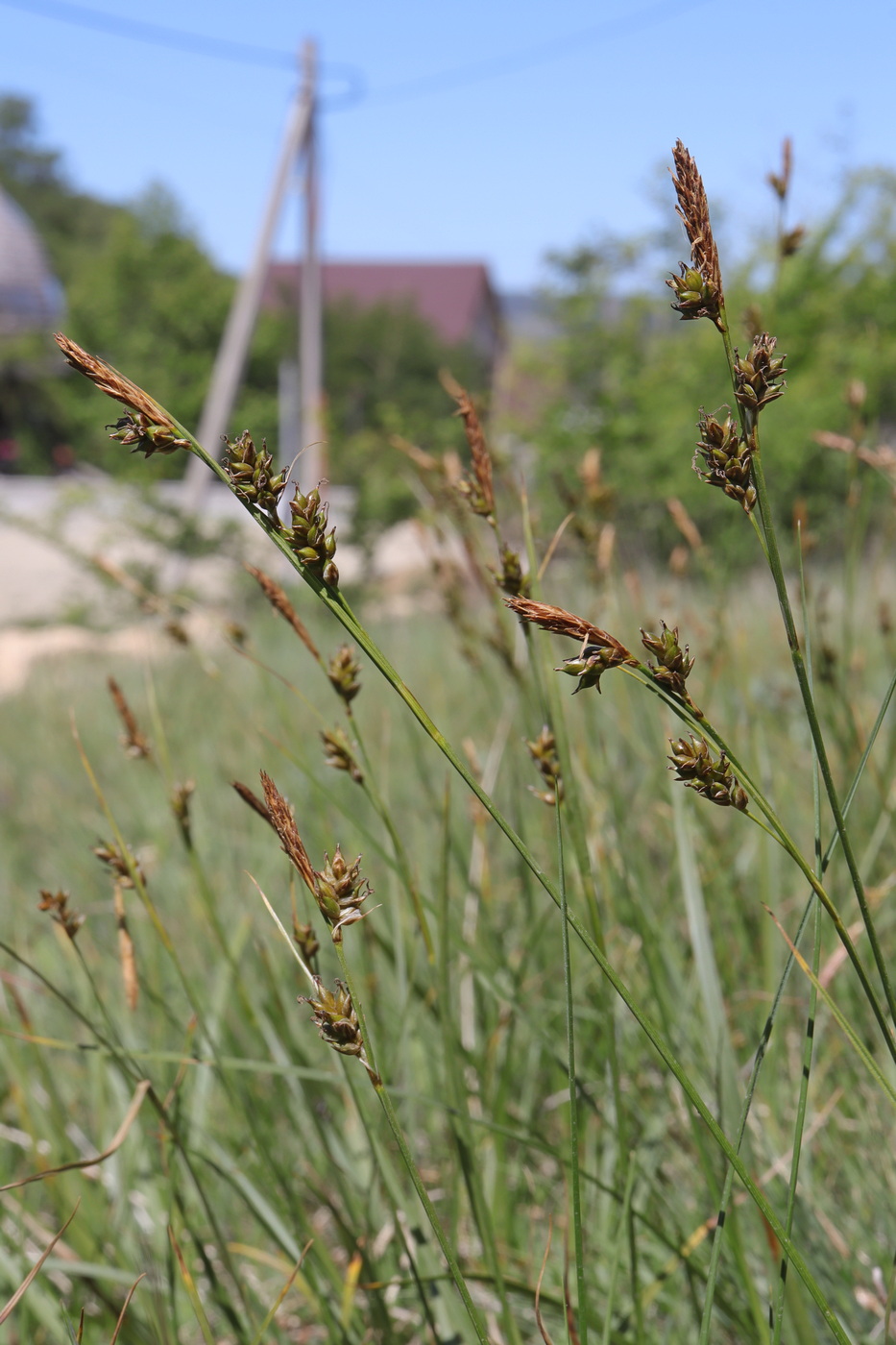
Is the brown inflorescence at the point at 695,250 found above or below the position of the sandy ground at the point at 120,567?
above

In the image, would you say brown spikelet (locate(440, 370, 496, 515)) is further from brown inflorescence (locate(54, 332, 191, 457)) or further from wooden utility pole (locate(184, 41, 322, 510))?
wooden utility pole (locate(184, 41, 322, 510))

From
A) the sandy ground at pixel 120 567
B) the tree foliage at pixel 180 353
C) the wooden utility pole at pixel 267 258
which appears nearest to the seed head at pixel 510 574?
the sandy ground at pixel 120 567

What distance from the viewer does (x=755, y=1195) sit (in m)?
0.54

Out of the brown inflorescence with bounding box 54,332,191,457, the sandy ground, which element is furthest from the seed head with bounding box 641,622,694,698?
the sandy ground

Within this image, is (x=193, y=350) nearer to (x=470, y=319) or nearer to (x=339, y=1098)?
(x=470, y=319)

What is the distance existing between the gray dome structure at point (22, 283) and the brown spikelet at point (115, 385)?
25239 millimetres

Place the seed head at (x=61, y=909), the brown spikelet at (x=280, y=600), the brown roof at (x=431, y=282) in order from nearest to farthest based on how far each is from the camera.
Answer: the seed head at (x=61, y=909), the brown spikelet at (x=280, y=600), the brown roof at (x=431, y=282)

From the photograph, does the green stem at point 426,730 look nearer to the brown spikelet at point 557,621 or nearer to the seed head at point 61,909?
the brown spikelet at point 557,621

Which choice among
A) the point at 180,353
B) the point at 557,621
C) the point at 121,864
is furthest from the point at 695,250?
the point at 180,353

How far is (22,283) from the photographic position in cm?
2438

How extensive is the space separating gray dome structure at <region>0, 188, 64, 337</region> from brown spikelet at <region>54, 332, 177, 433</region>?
2524 centimetres

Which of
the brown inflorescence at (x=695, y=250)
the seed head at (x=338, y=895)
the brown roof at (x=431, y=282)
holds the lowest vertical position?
the seed head at (x=338, y=895)

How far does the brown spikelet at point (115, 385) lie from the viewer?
48 centimetres

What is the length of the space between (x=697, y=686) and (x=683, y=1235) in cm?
162
